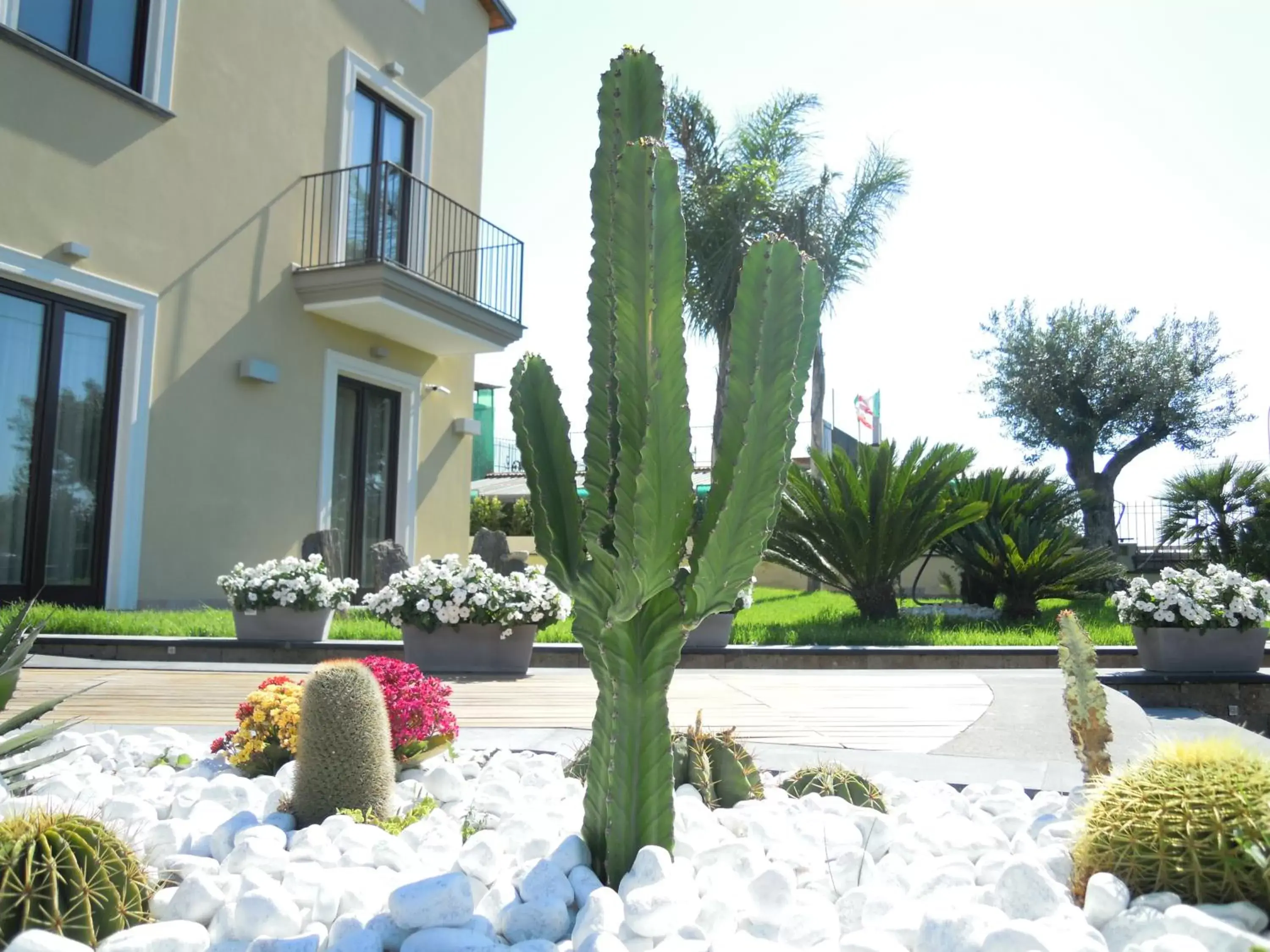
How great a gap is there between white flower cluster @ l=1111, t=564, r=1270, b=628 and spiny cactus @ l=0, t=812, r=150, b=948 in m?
5.75

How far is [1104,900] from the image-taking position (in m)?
1.87

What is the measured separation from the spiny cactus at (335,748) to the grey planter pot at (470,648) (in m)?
3.12

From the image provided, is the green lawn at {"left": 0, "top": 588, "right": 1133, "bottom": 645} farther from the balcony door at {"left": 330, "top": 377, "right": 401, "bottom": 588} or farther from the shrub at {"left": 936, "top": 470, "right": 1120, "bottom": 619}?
the balcony door at {"left": 330, "top": 377, "right": 401, "bottom": 588}

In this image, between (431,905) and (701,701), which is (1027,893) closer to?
(431,905)

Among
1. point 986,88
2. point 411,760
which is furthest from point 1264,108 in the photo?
point 411,760

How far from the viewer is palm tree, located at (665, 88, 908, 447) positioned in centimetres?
1981

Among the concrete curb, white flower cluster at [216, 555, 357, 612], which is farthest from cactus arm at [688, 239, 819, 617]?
white flower cluster at [216, 555, 357, 612]

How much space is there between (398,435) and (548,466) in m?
10.3

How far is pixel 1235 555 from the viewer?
12.4 m

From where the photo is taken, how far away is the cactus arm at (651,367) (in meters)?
1.98

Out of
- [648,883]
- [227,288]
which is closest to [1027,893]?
[648,883]

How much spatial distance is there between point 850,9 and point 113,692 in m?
5.21

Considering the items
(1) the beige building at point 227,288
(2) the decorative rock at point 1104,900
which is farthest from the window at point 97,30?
(2) the decorative rock at point 1104,900

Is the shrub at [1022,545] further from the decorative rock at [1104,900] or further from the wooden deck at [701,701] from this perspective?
the decorative rock at [1104,900]
